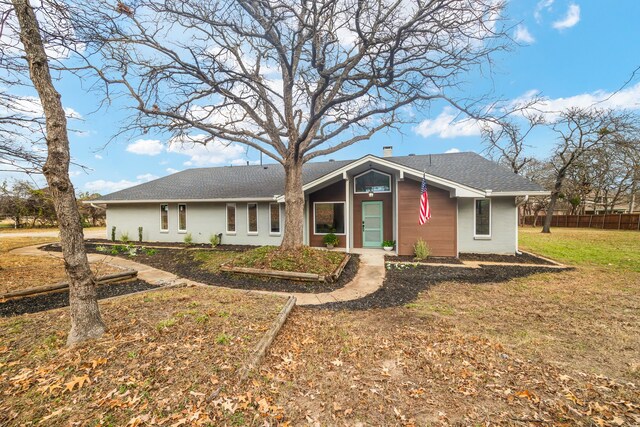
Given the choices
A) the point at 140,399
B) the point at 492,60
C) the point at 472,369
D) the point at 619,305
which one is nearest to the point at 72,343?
the point at 140,399

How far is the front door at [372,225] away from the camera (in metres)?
A: 11.8

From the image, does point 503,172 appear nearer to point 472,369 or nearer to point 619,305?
point 619,305

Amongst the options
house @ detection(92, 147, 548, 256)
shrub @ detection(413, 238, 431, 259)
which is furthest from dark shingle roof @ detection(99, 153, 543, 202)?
shrub @ detection(413, 238, 431, 259)

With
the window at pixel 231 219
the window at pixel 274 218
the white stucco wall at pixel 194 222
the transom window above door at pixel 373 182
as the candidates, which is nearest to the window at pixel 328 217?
the transom window above door at pixel 373 182

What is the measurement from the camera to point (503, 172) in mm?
12234

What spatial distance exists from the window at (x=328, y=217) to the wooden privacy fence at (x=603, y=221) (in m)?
27.5

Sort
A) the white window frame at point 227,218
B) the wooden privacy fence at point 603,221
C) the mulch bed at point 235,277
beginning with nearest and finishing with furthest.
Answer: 1. the mulch bed at point 235,277
2. the white window frame at point 227,218
3. the wooden privacy fence at point 603,221

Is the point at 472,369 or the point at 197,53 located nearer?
the point at 472,369

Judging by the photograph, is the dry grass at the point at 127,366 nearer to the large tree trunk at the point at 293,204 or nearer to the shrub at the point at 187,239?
the large tree trunk at the point at 293,204

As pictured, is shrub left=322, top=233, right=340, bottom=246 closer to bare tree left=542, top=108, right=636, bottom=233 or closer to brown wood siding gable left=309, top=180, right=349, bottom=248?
brown wood siding gable left=309, top=180, right=349, bottom=248

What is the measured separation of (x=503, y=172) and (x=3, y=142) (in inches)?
677

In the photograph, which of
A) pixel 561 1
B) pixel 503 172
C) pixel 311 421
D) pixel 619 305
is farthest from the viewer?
pixel 503 172

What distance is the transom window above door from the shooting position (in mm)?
11617

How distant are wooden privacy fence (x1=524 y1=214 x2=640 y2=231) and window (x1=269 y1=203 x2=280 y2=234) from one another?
98.5 ft
